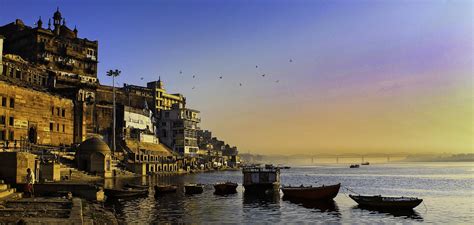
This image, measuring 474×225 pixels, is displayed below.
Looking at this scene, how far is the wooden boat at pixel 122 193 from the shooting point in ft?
158

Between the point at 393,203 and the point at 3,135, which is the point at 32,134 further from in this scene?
the point at 393,203

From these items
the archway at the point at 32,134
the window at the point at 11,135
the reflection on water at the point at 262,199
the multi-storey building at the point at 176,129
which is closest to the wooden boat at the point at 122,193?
the reflection on water at the point at 262,199

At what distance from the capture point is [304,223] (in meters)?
37.6

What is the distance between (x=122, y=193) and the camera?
49219mm

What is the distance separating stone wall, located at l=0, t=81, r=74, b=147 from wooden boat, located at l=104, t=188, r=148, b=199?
26943mm

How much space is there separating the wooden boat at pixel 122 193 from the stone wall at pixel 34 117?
26943mm

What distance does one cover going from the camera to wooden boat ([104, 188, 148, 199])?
48.3 meters

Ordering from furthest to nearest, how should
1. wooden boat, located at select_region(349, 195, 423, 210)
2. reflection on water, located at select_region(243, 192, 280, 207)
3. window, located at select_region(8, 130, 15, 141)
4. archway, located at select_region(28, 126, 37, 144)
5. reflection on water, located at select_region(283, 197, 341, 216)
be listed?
archway, located at select_region(28, 126, 37, 144)
window, located at select_region(8, 130, 15, 141)
reflection on water, located at select_region(243, 192, 280, 207)
reflection on water, located at select_region(283, 197, 341, 216)
wooden boat, located at select_region(349, 195, 423, 210)

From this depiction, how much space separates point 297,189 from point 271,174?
976cm

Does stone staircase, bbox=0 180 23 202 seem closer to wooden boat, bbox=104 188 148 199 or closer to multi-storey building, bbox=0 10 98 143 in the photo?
wooden boat, bbox=104 188 148 199

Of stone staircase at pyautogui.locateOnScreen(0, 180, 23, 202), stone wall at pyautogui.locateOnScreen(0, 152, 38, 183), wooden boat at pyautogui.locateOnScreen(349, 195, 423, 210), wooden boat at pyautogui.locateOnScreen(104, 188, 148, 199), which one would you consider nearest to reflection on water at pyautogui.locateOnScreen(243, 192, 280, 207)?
wooden boat at pyautogui.locateOnScreen(349, 195, 423, 210)

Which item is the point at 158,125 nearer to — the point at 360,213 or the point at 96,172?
the point at 96,172

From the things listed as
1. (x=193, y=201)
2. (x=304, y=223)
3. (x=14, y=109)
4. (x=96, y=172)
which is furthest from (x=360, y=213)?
(x=14, y=109)

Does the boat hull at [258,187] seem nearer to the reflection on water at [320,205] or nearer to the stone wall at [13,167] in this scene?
the reflection on water at [320,205]
